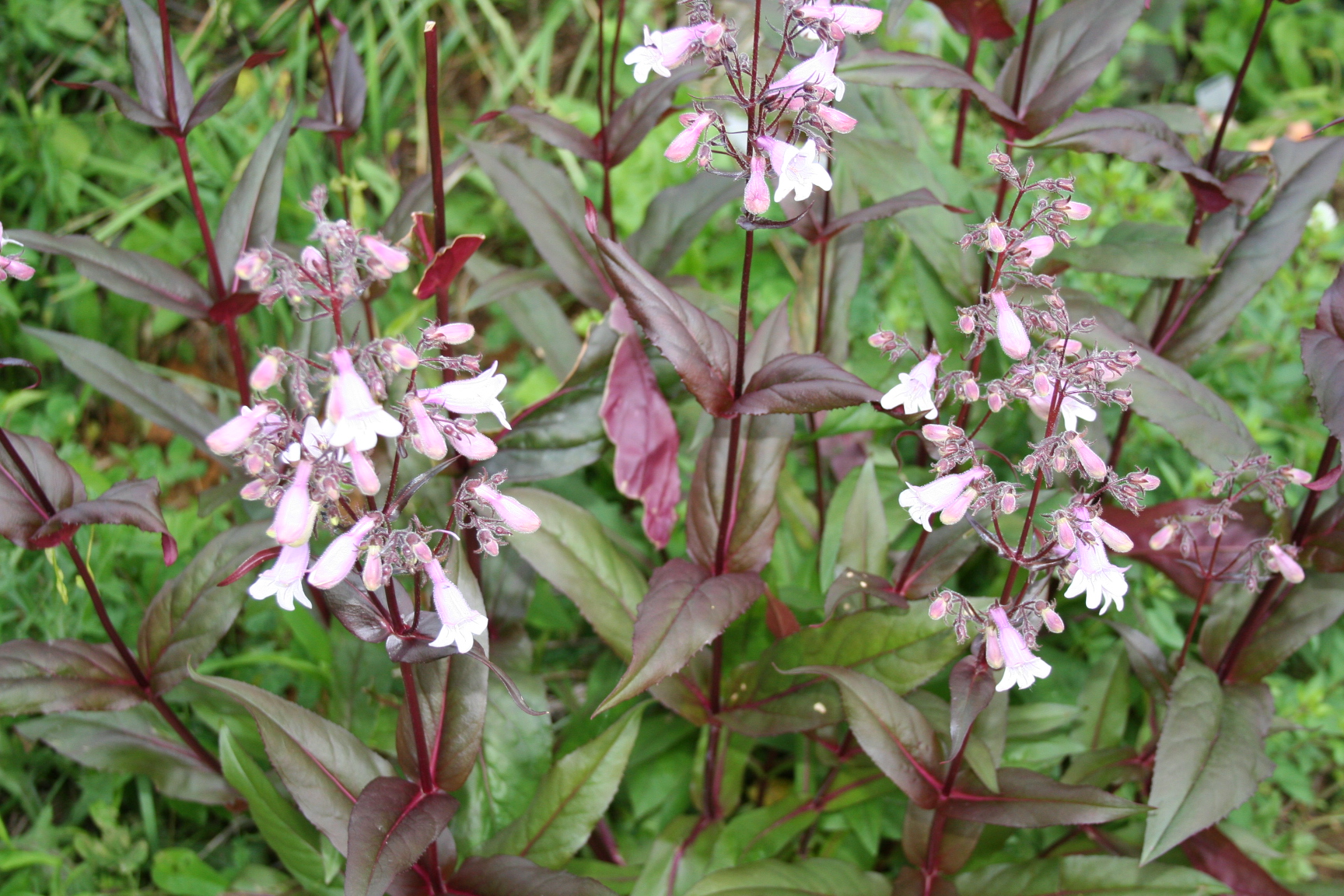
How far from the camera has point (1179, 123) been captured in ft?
11.4

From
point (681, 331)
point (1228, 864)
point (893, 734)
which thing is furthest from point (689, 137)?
point (1228, 864)


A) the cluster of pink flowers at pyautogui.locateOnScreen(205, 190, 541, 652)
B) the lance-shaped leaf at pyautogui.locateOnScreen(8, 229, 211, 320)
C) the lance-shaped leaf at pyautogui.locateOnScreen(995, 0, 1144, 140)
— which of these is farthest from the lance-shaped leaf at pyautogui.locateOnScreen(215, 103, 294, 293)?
the lance-shaped leaf at pyautogui.locateOnScreen(995, 0, 1144, 140)

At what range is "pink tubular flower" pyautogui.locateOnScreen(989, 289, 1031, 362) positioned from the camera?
7.21 feet

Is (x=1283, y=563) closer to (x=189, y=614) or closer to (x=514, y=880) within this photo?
(x=514, y=880)

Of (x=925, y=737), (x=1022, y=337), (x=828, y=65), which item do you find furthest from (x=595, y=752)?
(x=828, y=65)

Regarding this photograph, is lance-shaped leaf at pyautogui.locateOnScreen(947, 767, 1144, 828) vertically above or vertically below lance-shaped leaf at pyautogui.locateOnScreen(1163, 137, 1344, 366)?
below

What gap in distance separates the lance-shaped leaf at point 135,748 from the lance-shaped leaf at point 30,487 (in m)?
0.88

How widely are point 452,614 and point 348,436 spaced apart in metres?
0.51

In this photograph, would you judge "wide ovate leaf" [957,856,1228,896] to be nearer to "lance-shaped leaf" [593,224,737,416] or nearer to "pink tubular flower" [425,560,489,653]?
"lance-shaped leaf" [593,224,737,416]

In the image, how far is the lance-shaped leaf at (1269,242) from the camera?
3248 mm

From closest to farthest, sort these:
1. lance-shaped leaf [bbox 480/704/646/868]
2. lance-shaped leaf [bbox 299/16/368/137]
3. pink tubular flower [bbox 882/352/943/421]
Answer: pink tubular flower [bbox 882/352/943/421] < lance-shaped leaf [bbox 480/704/646/868] < lance-shaped leaf [bbox 299/16/368/137]

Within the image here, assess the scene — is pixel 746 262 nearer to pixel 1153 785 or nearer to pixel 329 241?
pixel 329 241

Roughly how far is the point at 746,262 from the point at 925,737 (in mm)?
1430

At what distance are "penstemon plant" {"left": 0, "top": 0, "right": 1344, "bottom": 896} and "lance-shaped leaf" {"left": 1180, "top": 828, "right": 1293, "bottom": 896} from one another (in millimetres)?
13
